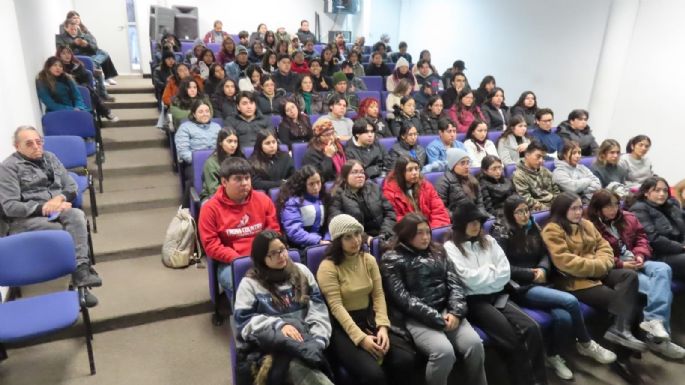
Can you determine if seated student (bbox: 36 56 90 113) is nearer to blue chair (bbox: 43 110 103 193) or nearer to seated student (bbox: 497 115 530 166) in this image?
blue chair (bbox: 43 110 103 193)

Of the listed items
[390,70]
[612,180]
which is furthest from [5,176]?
[390,70]

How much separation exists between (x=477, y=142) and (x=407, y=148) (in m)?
0.65

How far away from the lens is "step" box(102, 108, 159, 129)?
5345 mm

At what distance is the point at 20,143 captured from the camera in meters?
2.86

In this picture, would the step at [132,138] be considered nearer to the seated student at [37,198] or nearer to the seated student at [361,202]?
the seated student at [37,198]

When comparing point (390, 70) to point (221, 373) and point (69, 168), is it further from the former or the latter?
point (221, 373)

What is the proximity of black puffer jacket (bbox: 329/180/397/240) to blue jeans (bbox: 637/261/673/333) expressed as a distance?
1.53 metres

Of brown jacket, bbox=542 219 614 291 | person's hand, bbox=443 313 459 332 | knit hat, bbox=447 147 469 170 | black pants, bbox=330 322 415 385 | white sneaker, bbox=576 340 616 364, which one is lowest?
white sneaker, bbox=576 340 616 364

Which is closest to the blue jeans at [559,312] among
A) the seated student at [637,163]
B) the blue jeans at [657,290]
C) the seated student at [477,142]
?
the blue jeans at [657,290]

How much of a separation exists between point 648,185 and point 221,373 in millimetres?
2987

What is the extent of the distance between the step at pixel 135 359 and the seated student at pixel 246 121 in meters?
1.68

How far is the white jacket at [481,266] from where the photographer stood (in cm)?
243

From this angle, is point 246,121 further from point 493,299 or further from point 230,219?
point 493,299

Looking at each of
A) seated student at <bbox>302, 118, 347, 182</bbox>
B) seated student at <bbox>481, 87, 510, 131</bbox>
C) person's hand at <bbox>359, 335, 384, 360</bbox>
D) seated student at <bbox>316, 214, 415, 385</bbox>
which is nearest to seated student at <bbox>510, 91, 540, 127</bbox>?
seated student at <bbox>481, 87, 510, 131</bbox>
